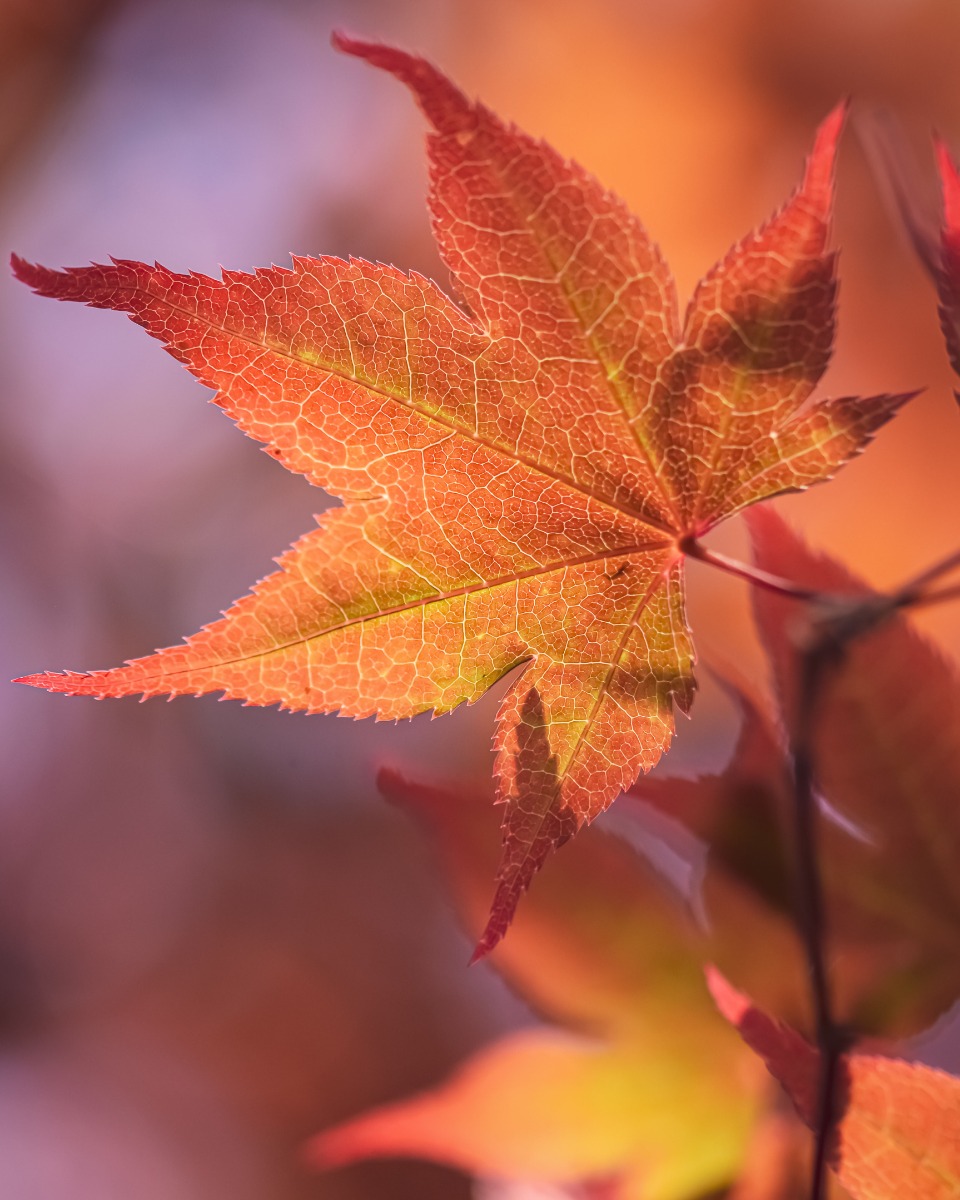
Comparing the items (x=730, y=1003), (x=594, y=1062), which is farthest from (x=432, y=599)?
(x=594, y=1062)

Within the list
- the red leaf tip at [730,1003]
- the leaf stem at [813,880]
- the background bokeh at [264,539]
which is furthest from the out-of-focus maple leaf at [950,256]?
the background bokeh at [264,539]

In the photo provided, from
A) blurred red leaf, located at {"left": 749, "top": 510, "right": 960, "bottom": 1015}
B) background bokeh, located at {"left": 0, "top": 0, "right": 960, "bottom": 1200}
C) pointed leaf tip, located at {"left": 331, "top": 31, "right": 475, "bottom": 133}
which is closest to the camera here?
pointed leaf tip, located at {"left": 331, "top": 31, "right": 475, "bottom": 133}

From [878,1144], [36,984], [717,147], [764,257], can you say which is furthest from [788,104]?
[36,984]

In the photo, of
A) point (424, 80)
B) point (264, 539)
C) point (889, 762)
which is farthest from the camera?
point (264, 539)

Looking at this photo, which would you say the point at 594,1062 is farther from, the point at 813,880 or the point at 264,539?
the point at 264,539

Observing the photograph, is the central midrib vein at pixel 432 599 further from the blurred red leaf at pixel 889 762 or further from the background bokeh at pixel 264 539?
the background bokeh at pixel 264 539

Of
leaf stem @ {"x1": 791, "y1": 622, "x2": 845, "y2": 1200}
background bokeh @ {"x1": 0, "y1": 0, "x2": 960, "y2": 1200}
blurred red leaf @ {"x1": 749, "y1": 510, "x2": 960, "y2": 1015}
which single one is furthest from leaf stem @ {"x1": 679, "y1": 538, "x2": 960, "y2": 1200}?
background bokeh @ {"x1": 0, "y1": 0, "x2": 960, "y2": 1200}

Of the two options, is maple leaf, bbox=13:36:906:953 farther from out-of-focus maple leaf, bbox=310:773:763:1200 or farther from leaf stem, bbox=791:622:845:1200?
out-of-focus maple leaf, bbox=310:773:763:1200
